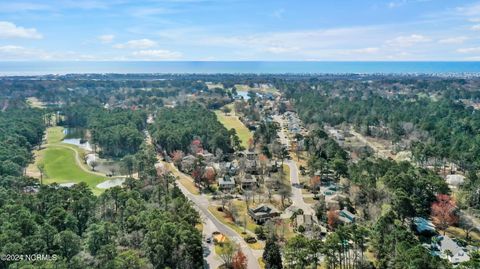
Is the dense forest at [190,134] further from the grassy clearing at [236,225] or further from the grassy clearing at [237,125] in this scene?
the grassy clearing at [236,225]

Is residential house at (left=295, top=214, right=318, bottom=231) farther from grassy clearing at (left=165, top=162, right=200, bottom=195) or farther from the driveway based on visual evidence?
grassy clearing at (left=165, top=162, right=200, bottom=195)

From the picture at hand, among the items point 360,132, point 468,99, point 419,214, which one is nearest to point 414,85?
point 468,99

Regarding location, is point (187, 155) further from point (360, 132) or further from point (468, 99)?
point (468, 99)

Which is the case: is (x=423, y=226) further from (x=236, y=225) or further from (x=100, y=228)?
(x=100, y=228)

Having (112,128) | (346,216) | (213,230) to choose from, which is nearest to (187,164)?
(213,230)

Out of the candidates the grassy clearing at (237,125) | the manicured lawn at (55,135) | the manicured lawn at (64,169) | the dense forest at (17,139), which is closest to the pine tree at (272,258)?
the manicured lawn at (64,169)
